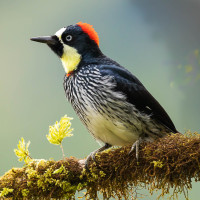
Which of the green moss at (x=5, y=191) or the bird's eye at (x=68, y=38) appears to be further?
the bird's eye at (x=68, y=38)

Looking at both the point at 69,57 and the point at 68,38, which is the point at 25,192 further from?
the point at 68,38

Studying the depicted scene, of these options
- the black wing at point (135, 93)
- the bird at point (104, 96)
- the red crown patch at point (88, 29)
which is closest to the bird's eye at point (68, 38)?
the bird at point (104, 96)

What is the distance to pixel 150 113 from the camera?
3.41m

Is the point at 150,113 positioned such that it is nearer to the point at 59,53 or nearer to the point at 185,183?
the point at 185,183

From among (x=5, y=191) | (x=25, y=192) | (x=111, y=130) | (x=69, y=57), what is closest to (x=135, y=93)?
(x=111, y=130)

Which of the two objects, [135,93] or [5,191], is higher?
[135,93]

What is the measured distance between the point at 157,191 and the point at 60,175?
804mm

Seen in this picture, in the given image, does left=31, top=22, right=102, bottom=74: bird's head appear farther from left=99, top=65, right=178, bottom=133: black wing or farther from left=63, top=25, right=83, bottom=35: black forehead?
left=99, top=65, right=178, bottom=133: black wing

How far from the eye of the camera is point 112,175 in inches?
108

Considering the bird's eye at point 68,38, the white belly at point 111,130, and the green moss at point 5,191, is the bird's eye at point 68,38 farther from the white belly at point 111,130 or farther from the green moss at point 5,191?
the green moss at point 5,191

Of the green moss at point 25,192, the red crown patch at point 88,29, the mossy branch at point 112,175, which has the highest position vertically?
the red crown patch at point 88,29

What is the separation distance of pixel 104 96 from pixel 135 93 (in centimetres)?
37

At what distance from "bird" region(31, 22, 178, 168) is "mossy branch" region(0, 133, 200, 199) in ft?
1.20

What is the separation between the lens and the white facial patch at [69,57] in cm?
374
